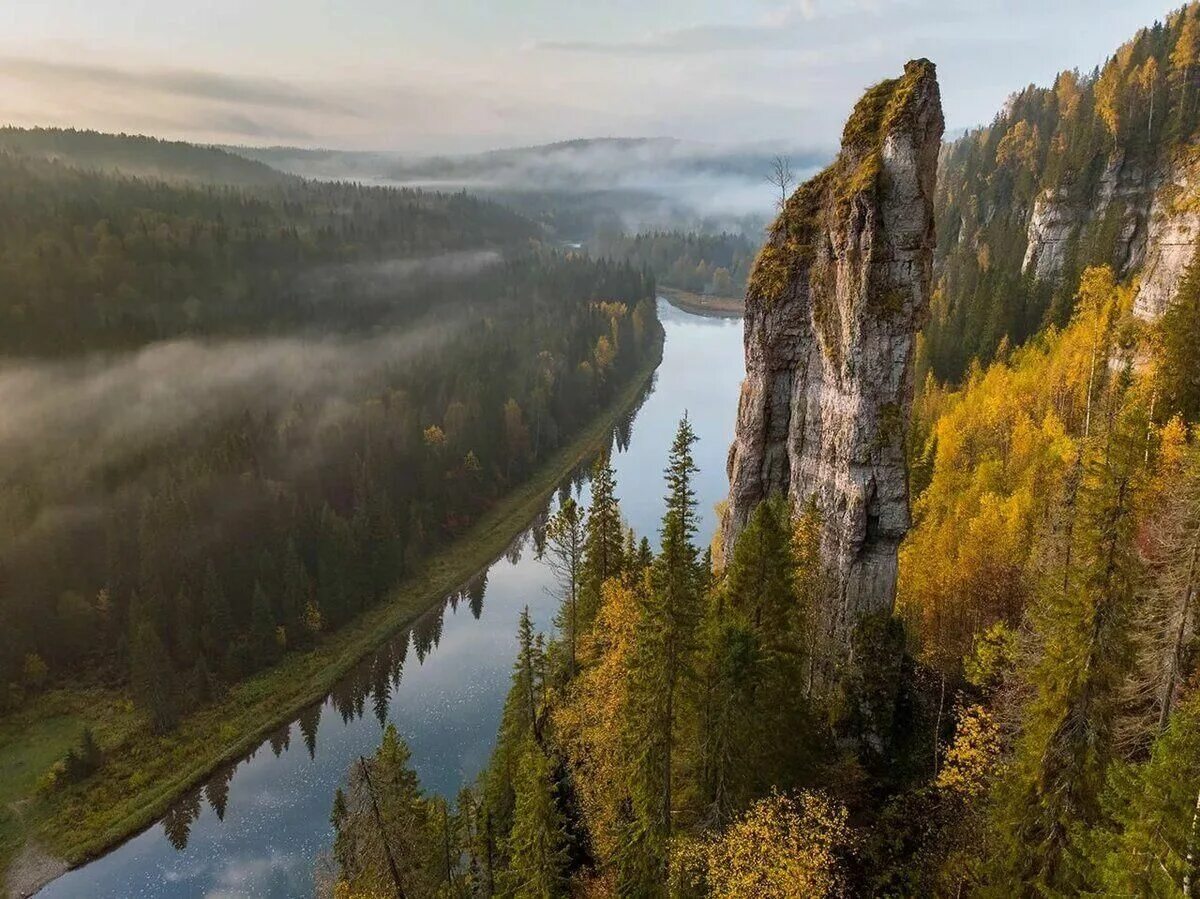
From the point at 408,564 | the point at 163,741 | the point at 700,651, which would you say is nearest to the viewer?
the point at 700,651

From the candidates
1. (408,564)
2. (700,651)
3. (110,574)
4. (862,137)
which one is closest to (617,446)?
(408,564)

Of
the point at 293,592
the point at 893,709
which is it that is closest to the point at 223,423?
the point at 293,592

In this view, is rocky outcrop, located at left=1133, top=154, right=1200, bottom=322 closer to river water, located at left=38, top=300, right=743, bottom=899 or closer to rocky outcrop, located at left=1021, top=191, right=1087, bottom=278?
rocky outcrop, located at left=1021, top=191, right=1087, bottom=278

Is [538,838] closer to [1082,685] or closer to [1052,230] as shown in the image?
[1082,685]

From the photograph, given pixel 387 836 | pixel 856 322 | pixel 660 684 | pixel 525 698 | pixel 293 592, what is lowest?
pixel 293 592

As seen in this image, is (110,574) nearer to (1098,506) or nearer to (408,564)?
(408,564)

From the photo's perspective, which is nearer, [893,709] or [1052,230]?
[893,709]
